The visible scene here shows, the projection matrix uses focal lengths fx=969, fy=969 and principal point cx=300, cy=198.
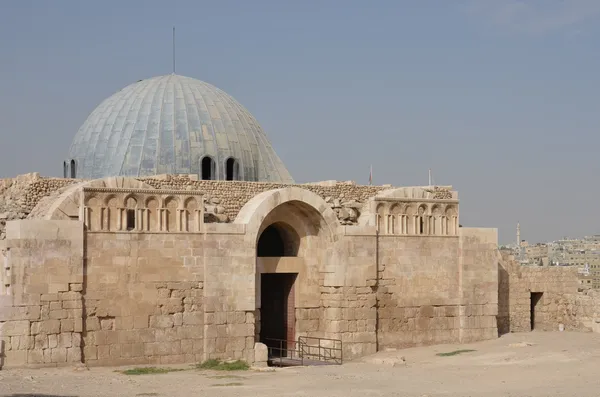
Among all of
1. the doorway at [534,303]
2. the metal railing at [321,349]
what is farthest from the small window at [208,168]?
the doorway at [534,303]

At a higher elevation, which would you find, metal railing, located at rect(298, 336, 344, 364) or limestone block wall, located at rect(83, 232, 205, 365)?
limestone block wall, located at rect(83, 232, 205, 365)

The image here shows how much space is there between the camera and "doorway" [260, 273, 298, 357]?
74.7ft

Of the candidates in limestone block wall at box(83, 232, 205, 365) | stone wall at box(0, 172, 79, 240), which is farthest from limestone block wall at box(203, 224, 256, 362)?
stone wall at box(0, 172, 79, 240)

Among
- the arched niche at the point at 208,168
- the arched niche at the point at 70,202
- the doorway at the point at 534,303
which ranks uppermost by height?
the arched niche at the point at 208,168

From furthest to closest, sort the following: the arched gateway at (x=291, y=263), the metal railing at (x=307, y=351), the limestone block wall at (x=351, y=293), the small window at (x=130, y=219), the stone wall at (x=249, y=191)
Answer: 1. the limestone block wall at (x=351, y=293)
2. the arched gateway at (x=291, y=263)
3. the metal railing at (x=307, y=351)
4. the stone wall at (x=249, y=191)
5. the small window at (x=130, y=219)

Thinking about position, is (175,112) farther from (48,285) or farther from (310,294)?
(48,285)

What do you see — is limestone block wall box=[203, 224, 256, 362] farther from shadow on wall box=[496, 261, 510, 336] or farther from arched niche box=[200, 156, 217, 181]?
shadow on wall box=[496, 261, 510, 336]

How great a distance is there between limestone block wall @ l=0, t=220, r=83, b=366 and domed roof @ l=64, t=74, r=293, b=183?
227 inches

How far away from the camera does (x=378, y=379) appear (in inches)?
735

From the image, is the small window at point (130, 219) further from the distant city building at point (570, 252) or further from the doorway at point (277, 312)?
the distant city building at point (570, 252)

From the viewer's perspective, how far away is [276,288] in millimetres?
23547

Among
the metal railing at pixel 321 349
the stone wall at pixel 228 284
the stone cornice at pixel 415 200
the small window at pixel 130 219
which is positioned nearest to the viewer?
the stone wall at pixel 228 284

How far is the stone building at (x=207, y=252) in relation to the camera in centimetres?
1902

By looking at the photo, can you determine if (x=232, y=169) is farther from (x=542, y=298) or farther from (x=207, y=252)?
(x=542, y=298)
